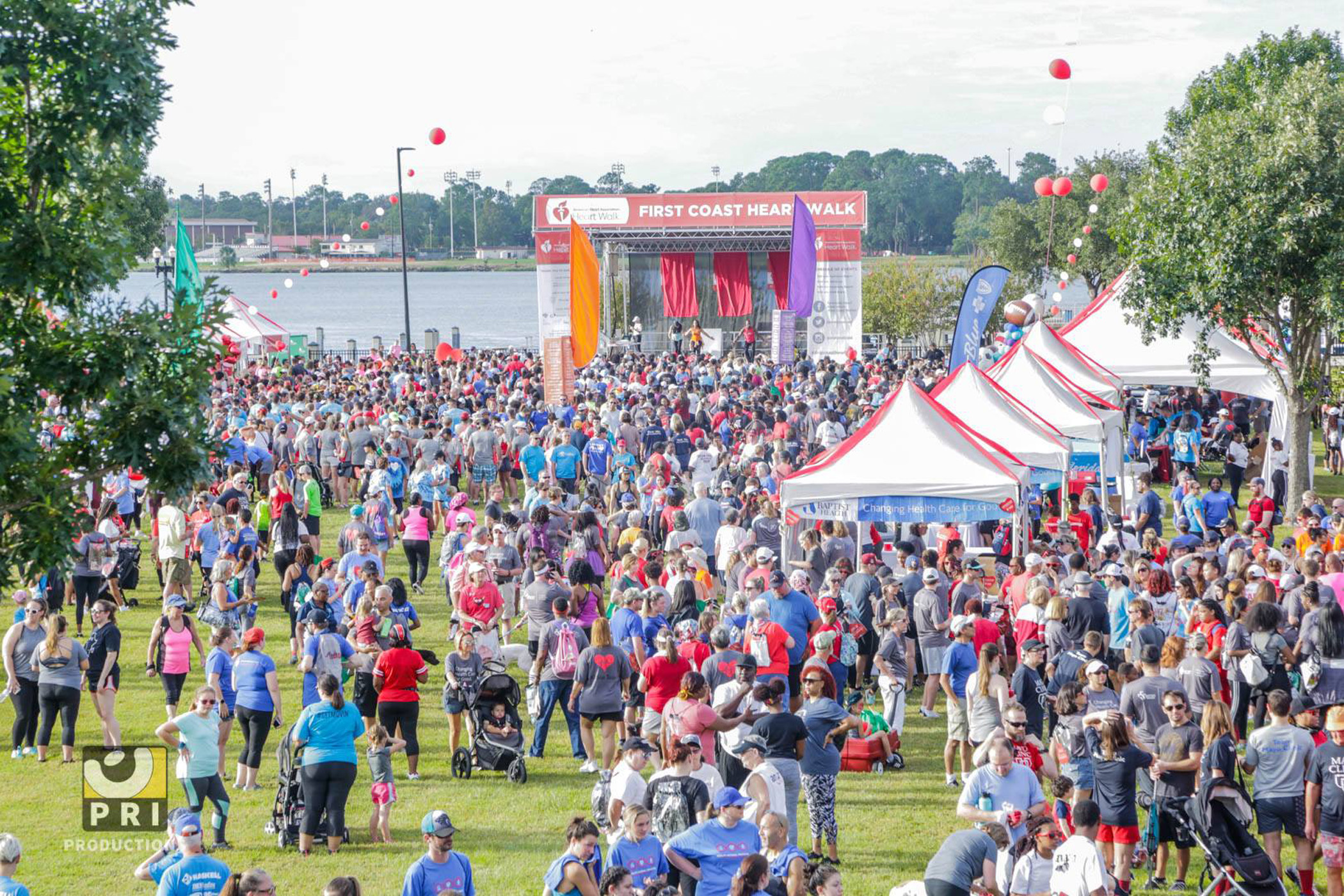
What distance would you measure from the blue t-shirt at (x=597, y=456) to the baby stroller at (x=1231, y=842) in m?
11.6

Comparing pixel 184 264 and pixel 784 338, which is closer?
pixel 184 264

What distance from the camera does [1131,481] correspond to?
787 inches

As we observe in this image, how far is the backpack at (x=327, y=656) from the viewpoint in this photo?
1059cm

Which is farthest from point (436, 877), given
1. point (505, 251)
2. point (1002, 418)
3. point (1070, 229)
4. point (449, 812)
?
point (505, 251)

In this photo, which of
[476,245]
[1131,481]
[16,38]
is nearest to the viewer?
[16,38]

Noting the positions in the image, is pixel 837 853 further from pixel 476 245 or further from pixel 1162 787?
pixel 476 245

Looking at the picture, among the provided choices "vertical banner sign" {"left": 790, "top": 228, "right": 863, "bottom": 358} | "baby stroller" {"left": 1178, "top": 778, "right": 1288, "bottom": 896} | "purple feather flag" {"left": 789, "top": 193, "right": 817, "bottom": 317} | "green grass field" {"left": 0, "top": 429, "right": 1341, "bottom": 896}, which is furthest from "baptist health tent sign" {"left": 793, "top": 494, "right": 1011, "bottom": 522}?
"vertical banner sign" {"left": 790, "top": 228, "right": 863, "bottom": 358}

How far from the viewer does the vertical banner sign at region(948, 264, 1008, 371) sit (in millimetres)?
20953

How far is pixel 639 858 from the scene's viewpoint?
724 centimetres

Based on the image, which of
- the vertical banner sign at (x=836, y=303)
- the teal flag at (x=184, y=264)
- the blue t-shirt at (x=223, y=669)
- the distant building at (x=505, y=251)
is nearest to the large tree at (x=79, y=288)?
the blue t-shirt at (x=223, y=669)

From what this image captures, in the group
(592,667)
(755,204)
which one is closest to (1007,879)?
(592,667)

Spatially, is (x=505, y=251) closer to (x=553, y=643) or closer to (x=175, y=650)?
(x=175, y=650)

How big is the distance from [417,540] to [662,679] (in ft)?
21.6

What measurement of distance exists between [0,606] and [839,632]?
10.4 metres
